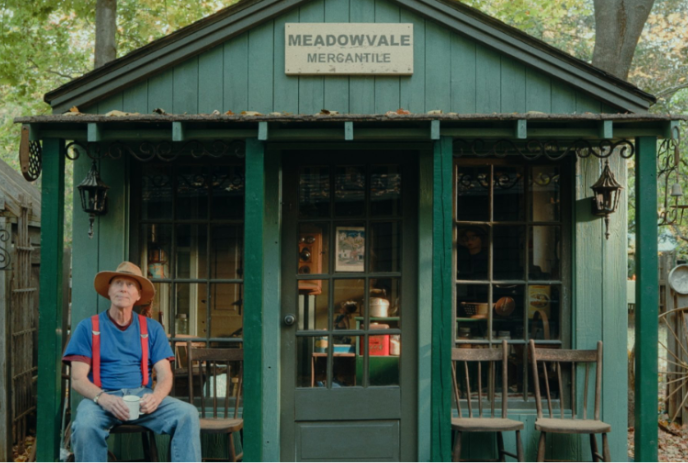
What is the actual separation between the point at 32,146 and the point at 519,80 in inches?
140

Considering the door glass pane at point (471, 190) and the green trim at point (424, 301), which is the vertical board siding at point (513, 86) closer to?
the door glass pane at point (471, 190)

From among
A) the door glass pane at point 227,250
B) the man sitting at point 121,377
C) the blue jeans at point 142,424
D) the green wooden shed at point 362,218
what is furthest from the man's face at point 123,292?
the door glass pane at point 227,250

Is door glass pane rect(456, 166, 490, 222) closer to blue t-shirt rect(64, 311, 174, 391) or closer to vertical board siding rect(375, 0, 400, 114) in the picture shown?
vertical board siding rect(375, 0, 400, 114)

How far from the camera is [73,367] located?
4543mm

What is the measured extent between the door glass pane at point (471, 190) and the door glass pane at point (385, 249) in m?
0.52

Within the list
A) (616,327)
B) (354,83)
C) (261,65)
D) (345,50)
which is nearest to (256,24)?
(261,65)

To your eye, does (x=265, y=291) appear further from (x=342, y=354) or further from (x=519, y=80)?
(x=519, y=80)

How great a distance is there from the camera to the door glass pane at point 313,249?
18.1 ft

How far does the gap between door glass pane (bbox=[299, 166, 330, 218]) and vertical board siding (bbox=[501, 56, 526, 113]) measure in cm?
148

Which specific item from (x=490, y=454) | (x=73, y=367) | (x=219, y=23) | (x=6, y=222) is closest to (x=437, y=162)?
(x=219, y=23)

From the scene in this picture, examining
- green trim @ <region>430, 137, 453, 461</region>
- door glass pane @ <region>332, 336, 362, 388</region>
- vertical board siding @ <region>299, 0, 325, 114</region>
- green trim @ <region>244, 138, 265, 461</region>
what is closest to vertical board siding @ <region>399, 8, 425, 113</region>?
vertical board siding @ <region>299, 0, 325, 114</region>

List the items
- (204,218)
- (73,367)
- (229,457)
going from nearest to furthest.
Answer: (73,367) → (229,457) → (204,218)

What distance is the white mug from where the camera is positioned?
4.29 m

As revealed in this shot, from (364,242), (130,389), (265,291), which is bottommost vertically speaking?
(130,389)
